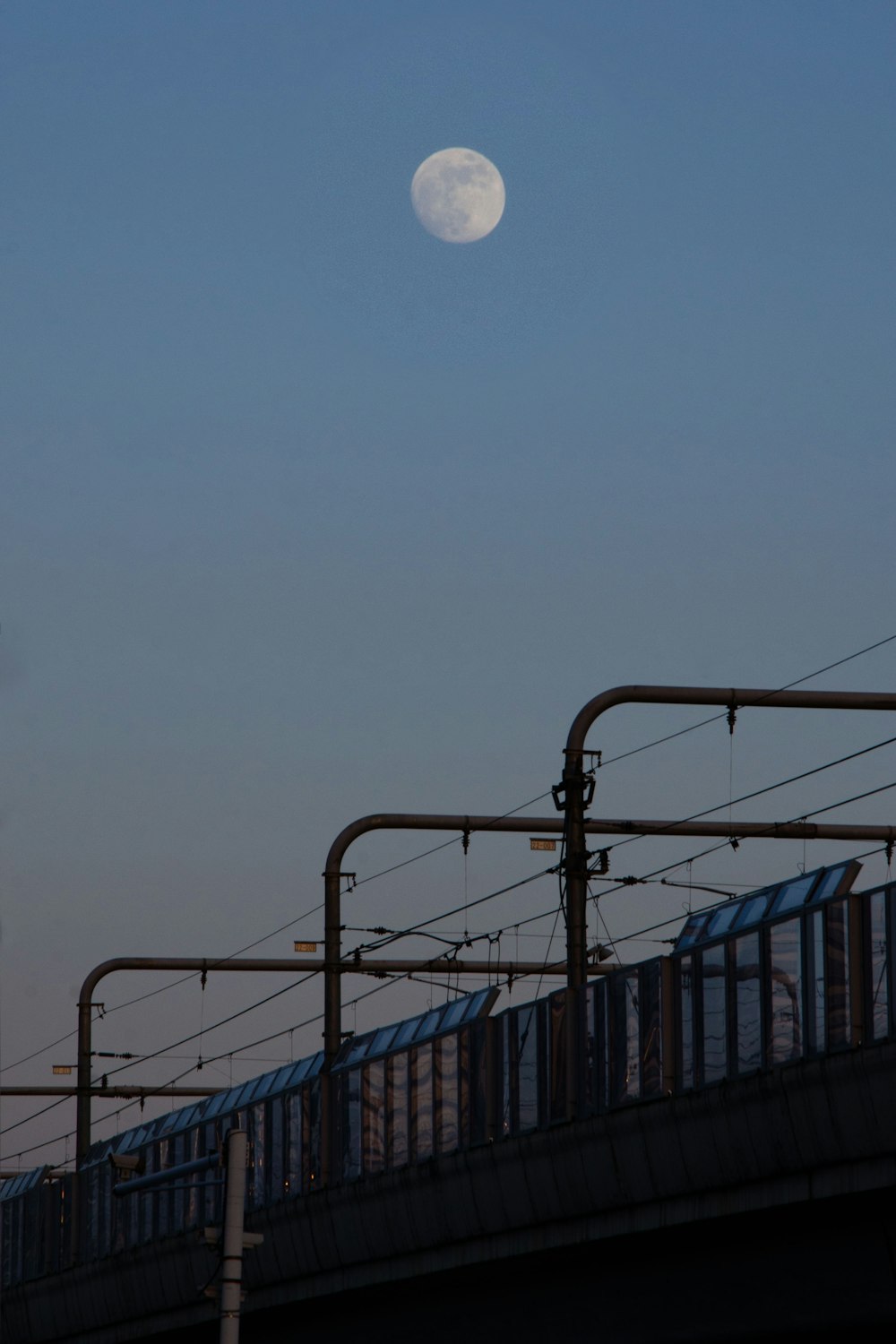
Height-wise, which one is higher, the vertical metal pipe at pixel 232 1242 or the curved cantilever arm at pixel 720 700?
the curved cantilever arm at pixel 720 700

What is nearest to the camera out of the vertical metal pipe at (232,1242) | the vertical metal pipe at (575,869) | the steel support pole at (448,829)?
the vertical metal pipe at (232,1242)

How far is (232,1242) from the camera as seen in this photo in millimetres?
26641

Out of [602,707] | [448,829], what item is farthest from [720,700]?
[448,829]

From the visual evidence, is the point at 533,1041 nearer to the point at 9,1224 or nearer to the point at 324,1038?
the point at 324,1038

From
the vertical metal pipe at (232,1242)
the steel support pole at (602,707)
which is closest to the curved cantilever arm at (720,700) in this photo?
the steel support pole at (602,707)

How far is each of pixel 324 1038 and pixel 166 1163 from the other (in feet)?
27.9

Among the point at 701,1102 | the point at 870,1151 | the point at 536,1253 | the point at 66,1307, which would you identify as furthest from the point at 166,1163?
the point at 870,1151

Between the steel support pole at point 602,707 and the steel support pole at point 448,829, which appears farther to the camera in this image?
the steel support pole at point 448,829

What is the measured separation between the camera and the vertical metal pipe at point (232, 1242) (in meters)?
26.3

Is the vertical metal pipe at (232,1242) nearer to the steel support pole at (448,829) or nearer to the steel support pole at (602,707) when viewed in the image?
the steel support pole at (602,707)

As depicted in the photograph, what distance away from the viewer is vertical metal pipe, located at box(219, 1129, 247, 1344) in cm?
2634

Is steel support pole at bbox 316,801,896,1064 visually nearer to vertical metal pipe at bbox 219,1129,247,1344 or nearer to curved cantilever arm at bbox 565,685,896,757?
curved cantilever arm at bbox 565,685,896,757

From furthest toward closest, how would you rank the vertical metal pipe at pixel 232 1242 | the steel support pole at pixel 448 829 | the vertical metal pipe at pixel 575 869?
1. the steel support pole at pixel 448 829
2. the vertical metal pipe at pixel 575 869
3. the vertical metal pipe at pixel 232 1242

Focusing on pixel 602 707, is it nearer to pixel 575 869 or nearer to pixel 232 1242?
pixel 575 869
